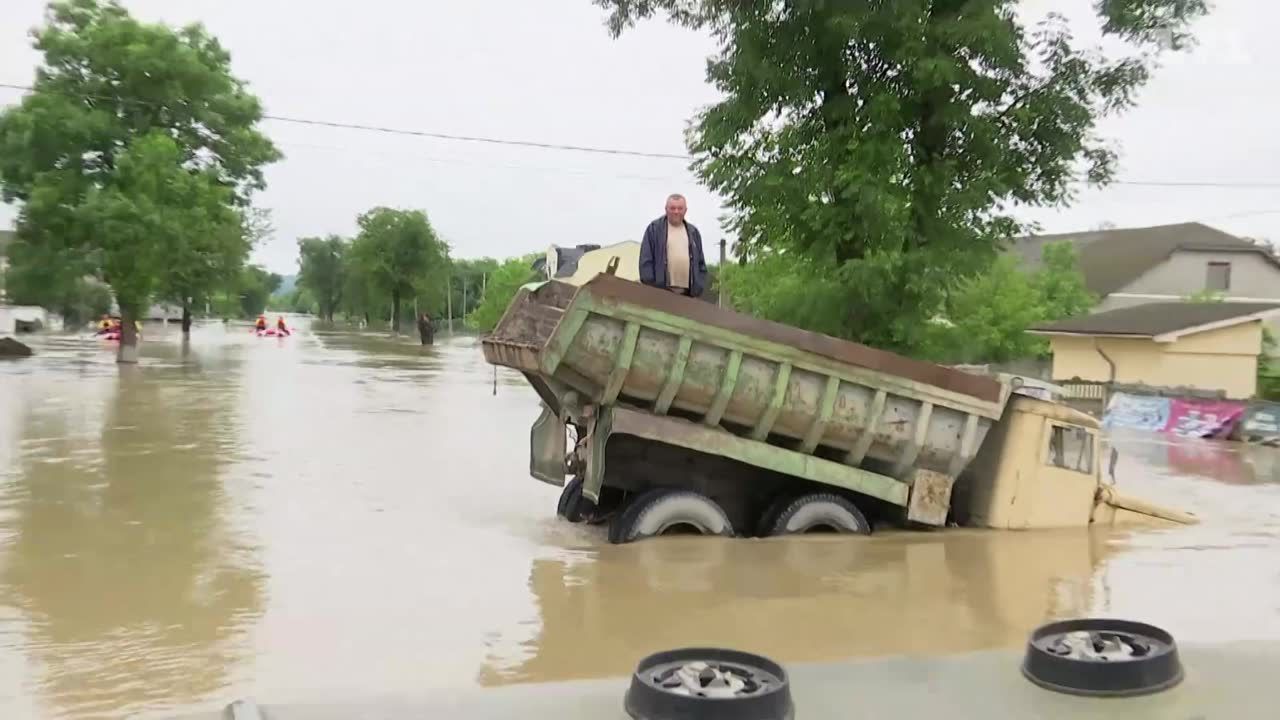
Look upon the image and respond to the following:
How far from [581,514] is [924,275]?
5.24 meters

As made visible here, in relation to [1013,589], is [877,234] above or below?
above

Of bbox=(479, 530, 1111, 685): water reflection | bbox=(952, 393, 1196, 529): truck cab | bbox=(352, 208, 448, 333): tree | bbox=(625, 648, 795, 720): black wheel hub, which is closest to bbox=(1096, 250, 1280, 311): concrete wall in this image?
bbox=(952, 393, 1196, 529): truck cab

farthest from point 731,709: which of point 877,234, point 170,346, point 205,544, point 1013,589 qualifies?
point 170,346

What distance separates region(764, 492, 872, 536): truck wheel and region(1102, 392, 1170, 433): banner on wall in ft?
51.7

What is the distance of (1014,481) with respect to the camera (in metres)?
10.1

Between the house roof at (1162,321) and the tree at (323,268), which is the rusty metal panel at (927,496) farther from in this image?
the tree at (323,268)

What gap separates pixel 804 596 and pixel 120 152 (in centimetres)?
3351

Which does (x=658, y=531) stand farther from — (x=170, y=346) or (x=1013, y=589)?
(x=170, y=346)

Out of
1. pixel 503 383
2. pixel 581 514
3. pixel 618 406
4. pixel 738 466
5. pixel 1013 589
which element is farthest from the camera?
pixel 503 383

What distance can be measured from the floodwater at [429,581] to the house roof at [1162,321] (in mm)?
14101

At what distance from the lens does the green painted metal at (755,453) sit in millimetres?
8883

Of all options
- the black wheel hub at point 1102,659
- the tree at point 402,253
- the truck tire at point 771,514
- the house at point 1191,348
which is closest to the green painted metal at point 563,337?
the truck tire at point 771,514

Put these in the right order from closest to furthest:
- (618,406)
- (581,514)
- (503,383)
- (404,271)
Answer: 1. (618,406)
2. (581,514)
3. (503,383)
4. (404,271)

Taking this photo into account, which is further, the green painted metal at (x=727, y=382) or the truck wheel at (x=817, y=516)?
the truck wheel at (x=817, y=516)
